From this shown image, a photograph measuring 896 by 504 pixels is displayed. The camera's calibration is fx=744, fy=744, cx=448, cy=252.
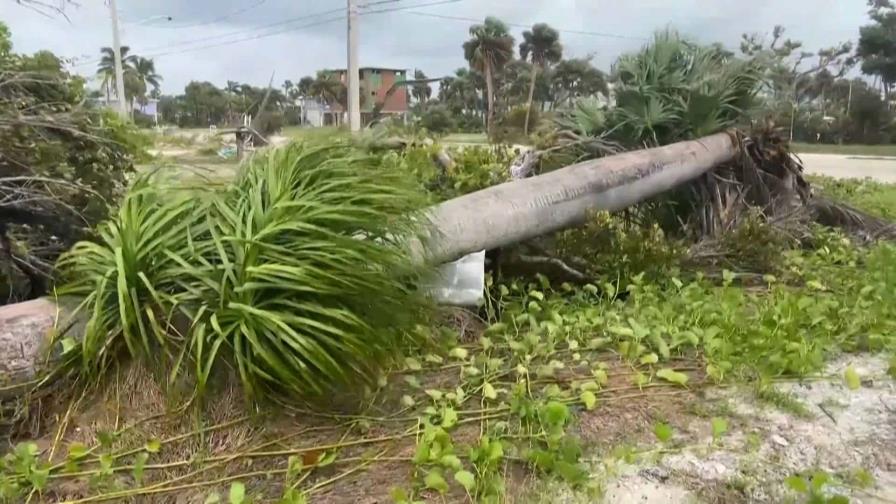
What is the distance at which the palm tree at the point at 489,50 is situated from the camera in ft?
90.5

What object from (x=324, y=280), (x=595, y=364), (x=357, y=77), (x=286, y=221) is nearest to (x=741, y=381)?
(x=595, y=364)

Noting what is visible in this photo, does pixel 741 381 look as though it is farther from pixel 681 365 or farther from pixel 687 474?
pixel 687 474

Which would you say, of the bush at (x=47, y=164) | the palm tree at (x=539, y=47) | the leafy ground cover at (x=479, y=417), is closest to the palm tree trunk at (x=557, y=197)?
the leafy ground cover at (x=479, y=417)

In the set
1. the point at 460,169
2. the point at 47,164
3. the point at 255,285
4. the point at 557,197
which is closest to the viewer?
the point at 255,285

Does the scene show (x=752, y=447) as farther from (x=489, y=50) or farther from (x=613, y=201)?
(x=489, y=50)

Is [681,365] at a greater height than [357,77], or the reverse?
[357,77]

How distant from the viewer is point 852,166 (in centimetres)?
1434

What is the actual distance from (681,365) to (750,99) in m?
4.16

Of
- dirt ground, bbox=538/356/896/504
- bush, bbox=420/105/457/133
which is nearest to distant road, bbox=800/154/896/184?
bush, bbox=420/105/457/133

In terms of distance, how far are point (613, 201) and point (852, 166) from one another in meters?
11.6

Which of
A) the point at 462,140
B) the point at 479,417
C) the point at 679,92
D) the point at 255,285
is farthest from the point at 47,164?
the point at 462,140

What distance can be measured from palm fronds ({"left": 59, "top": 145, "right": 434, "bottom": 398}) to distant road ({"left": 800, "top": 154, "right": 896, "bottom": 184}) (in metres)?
10.5

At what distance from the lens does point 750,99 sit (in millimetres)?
6520

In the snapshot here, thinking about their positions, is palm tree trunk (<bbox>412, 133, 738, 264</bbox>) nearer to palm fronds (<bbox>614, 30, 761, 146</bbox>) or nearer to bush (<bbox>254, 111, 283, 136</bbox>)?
palm fronds (<bbox>614, 30, 761, 146</bbox>)
